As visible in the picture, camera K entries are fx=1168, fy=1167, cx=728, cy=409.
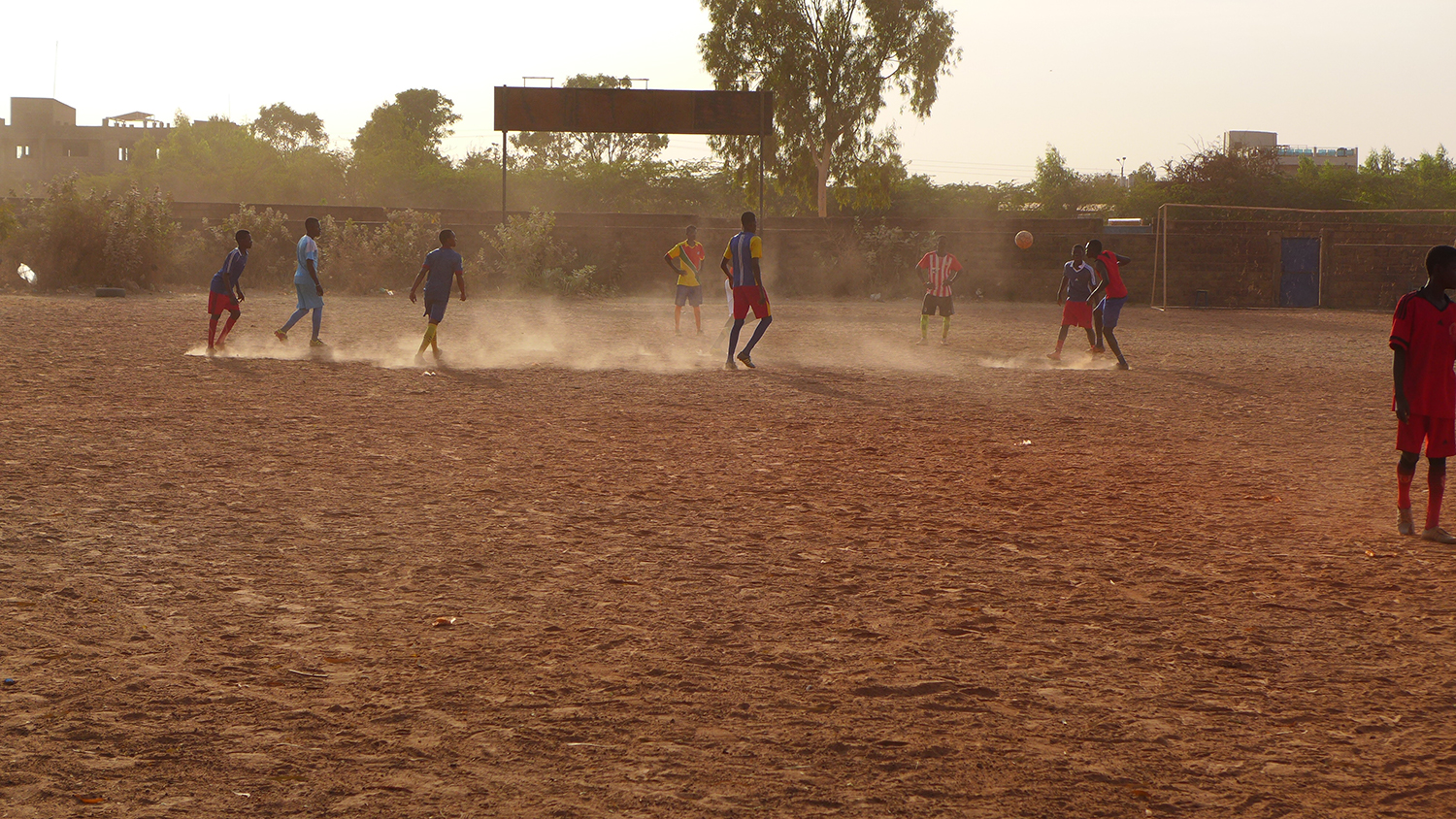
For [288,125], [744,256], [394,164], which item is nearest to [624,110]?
[744,256]

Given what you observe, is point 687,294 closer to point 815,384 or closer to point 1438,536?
point 815,384

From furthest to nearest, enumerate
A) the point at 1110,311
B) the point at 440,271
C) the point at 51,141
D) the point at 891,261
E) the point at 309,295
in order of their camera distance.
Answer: the point at 51,141
the point at 891,261
the point at 1110,311
the point at 309,295
the point at 440,271

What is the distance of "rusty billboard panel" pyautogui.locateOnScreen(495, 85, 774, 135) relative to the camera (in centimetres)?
3158

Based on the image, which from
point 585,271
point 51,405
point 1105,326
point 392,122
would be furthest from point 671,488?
point 392,122

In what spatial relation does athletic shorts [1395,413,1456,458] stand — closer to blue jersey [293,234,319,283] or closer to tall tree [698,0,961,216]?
blue jersey [293,234,319,283]

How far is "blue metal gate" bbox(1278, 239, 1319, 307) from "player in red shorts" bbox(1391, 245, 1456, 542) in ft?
91.2

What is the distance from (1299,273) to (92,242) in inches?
1213

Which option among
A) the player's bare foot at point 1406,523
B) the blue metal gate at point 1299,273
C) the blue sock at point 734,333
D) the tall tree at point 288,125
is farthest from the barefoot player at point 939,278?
the tall tree at point 288,125

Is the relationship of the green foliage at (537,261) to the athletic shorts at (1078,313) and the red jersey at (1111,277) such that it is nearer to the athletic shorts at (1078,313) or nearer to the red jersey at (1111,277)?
the athletic shorts at (1078,313)

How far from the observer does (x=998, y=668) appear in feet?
14.1

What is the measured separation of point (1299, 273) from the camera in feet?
104

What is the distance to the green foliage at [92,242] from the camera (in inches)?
1089

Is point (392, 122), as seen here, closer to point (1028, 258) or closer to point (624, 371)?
point (1028, 258)

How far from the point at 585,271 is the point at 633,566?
26178 mm
